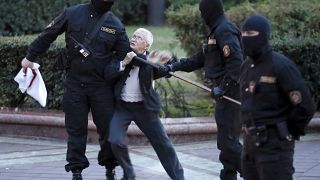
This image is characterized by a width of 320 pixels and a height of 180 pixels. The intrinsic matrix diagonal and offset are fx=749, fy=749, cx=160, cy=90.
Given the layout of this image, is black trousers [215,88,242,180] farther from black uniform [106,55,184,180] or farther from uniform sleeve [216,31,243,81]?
black uniform [106,55,184,180]

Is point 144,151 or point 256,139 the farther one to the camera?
point 144,151

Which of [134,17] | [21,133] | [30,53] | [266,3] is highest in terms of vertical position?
[30,53]

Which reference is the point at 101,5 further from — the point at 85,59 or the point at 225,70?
the point at 225,70

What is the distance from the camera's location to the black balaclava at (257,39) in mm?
4891

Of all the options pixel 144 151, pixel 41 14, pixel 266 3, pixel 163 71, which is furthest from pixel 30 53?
pixel 41 14

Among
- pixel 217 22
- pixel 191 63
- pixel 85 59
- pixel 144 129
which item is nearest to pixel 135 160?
pixel 144 129

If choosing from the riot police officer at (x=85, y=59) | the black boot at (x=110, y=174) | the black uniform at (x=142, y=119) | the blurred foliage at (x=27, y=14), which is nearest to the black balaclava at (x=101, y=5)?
the riot police officer at (x=85, y=59)

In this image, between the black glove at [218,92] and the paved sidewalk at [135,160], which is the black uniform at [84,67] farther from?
the black glove at [218,92]

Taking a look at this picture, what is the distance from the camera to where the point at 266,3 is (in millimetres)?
11578

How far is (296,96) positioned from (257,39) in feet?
1.49

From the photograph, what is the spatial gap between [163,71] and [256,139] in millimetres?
1930

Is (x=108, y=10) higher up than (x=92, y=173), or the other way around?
(x=108, y=10)

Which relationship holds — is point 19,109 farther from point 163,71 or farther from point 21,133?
point 163,71

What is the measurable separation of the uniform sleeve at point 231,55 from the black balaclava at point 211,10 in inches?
8.6
